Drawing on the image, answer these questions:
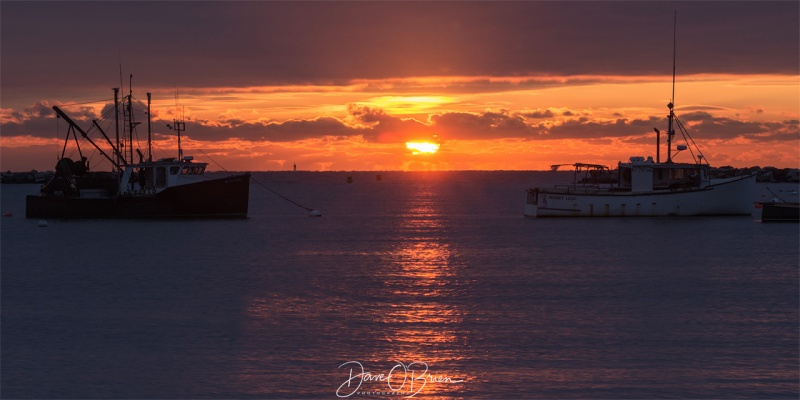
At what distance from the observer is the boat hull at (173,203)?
81.6 meters

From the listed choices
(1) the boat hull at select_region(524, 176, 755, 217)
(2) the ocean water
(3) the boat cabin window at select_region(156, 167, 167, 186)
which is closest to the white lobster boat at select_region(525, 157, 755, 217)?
(1) the boat hull at select_region(524, 176, 755, 217)

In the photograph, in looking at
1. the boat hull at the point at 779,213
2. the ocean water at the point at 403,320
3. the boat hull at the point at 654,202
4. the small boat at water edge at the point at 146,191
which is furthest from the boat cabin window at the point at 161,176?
the boat hull at the point at 779,213

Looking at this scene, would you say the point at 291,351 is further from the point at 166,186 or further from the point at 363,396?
the point at 166,186

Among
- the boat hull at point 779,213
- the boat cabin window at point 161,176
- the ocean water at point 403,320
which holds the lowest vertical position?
the ocean water at point 403,320

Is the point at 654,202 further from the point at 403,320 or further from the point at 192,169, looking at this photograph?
the point at 403,320

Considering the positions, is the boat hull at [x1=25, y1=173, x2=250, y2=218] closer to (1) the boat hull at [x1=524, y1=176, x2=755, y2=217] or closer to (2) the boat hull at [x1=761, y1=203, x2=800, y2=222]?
(1) the boat hull at [x1=524, y1=176, x2=755, y2=217]

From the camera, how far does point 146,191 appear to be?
274ft

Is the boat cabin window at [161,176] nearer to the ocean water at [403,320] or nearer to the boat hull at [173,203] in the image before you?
the boat hull at [173,203]

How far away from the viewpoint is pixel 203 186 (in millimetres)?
82438

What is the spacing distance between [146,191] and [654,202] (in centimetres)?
4530

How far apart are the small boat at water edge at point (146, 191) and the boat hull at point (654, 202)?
2909cm

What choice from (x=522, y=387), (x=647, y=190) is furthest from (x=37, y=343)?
Answer: (x=647, y=190)

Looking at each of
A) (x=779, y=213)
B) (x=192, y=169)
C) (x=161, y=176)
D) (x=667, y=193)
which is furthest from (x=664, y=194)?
(x=161, y=176)

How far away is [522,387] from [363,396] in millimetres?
3566
